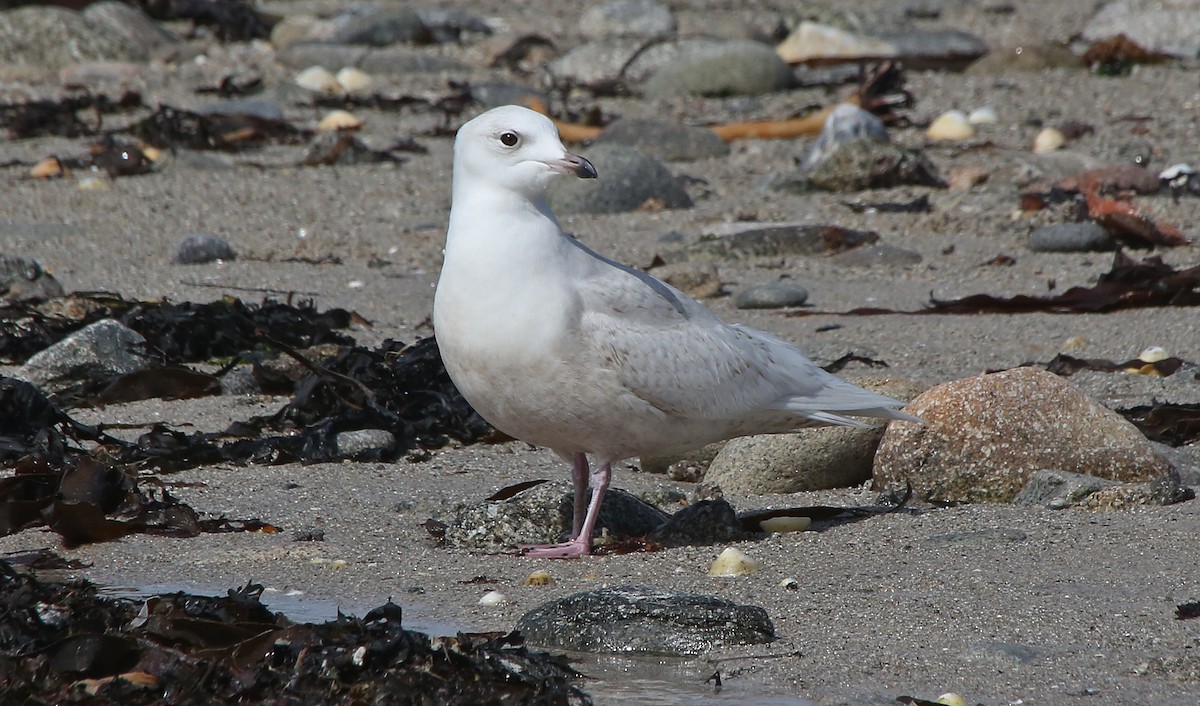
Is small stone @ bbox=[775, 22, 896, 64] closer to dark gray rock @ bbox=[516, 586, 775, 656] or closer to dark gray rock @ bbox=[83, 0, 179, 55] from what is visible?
dark gray rock @ bbox=[83, 0, 179, 55]

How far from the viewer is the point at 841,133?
35.4 ft

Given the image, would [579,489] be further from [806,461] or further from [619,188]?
[619,188]

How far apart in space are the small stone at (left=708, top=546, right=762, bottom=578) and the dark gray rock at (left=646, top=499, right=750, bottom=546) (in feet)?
1.04

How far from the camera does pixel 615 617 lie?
3650 millimetres

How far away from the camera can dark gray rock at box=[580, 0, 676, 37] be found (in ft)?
52.9

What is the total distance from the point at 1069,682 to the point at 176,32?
44.9 feet

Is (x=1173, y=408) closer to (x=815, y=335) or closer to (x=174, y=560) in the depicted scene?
(x=815, y=335)

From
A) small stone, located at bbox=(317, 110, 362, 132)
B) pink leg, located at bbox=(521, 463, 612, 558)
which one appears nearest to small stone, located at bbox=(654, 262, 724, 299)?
pink leg, located at bbox=(521, 463, 612, 558)

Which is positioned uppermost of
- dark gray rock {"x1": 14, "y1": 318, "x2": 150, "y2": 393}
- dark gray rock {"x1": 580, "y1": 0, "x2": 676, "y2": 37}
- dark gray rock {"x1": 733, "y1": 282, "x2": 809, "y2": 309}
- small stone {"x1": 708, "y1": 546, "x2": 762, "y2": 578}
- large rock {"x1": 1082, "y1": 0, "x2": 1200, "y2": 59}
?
large rock {"x1": 1082, "y1": 0, "x2": 1200, "y2": 59}

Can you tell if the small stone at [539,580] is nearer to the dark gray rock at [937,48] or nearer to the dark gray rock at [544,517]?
the dark gray rock at [544,517]

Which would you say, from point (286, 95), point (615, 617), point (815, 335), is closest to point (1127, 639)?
point (615, 617)

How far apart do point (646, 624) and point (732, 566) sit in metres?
0.64

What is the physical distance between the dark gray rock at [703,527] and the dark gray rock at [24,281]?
4.07m

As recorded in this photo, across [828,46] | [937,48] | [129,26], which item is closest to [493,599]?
[129,26]
